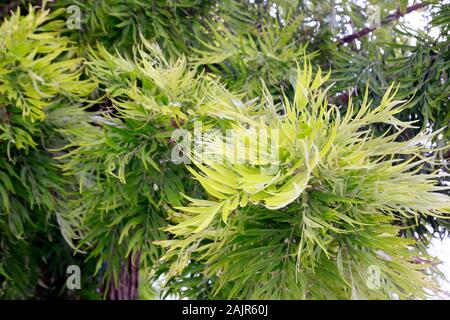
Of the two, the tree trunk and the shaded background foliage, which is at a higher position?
the shaded background foliage

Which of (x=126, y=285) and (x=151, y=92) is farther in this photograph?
(x=126, y=285)

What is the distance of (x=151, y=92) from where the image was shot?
151cm

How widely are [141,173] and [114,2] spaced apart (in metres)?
0.57

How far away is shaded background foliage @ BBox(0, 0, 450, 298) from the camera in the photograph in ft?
5.16

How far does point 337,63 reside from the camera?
181 centimetres

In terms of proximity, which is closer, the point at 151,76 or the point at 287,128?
the point at 287,128

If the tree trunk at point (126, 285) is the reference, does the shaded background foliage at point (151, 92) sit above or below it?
above

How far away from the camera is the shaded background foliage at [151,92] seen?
157cm

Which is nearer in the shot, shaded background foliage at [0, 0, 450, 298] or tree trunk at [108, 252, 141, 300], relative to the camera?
shaded background foliage at [0, 0, 450, 298]

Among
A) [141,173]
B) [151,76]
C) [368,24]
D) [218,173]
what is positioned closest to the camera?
[218,173]

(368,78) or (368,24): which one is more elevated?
(368,24)

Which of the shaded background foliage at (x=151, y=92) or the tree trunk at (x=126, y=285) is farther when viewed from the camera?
the tree trunk at (x=126, y=285)

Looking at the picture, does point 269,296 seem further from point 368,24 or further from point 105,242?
point 368,24
